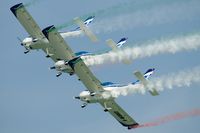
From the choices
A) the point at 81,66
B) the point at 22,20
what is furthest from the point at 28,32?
the point at 81,66

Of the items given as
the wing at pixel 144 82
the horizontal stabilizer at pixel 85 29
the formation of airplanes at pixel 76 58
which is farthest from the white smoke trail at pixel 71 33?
the wing at pixel 144 82

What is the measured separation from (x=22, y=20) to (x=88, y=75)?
30.5 feet

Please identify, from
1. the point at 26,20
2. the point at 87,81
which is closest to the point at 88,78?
the point at 87,81

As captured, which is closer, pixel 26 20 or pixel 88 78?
pixel 88 78

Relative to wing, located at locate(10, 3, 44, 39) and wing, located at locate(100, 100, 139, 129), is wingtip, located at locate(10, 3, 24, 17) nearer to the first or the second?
wing, located at locate(10, 3, 44, 39)

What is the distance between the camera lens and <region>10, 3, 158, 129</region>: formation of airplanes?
98.5 metres

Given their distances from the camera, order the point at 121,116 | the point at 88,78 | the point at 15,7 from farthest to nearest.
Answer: the point at 121,116 → the point at 15,7 → the point at 88,78

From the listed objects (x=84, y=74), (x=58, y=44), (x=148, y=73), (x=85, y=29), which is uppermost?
(x=85, y=29)

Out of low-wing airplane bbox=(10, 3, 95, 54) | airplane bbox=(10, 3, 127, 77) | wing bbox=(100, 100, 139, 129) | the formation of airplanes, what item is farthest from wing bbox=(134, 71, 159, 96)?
low-wing airplane bbox=(10, 3, 95, 54)

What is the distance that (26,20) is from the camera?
4048 inches

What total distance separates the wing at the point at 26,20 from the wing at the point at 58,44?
2.10m

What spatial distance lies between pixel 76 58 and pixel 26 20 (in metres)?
7.93

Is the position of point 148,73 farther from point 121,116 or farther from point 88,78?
point 88,78

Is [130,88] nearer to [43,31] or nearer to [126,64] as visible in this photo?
[126,64]
